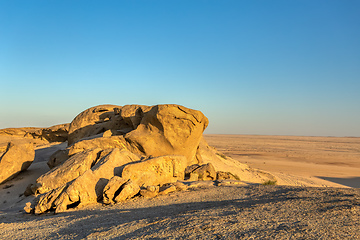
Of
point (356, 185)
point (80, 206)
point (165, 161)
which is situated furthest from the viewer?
point (356, 185)

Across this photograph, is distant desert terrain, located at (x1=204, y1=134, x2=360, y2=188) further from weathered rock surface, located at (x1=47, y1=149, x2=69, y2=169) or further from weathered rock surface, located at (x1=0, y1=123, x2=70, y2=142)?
weathered rock surface, located at (x1=0, y1=123, x2=70, y2=142)

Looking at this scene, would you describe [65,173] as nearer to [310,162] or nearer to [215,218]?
[215,218]

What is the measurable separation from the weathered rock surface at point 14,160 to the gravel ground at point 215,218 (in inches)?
215

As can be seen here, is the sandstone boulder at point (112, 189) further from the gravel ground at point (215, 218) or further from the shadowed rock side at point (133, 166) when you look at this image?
the gravel ground at point (215, 218)

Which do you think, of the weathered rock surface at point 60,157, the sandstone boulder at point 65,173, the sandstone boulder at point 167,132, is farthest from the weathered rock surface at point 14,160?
the sandstone boulder at point 167,132

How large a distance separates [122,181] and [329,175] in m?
19.3

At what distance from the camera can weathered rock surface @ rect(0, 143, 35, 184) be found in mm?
13559

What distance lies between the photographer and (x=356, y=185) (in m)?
18.8

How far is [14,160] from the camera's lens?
46.1 feet

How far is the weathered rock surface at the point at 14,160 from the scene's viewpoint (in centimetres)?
1356

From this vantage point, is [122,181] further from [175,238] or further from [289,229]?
[289,229]

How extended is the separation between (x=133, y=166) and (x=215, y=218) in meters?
5.28

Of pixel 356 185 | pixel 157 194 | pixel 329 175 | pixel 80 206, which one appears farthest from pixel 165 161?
pixel 329 175

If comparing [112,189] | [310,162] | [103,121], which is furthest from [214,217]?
[310,162]
